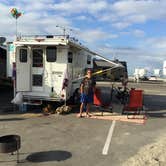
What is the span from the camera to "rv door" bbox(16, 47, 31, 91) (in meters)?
12.8

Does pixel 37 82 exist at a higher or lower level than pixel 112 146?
higher

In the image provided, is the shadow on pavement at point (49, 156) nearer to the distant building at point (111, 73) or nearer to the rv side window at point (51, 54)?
the rv side window at point (51, 54)

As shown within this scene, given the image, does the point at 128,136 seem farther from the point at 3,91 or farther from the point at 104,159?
the point at 3,91

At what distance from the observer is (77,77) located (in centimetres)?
1433

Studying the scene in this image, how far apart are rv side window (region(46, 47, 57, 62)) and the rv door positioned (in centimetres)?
82

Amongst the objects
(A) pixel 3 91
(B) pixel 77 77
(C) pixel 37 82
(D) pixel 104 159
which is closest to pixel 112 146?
(D) pixel 104 159

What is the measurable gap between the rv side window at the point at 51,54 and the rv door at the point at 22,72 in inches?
32.2

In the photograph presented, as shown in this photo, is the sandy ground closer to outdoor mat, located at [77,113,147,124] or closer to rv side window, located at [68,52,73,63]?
outdoor mat, located at [77,113,147,124]

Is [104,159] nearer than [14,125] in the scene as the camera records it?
Yes

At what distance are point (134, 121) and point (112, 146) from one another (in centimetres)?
343

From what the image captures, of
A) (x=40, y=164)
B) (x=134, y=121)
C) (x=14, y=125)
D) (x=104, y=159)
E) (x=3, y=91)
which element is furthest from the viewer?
(x=3, y=91)

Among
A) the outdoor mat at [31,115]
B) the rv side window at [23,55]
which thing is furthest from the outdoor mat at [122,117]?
the rv side window at [23,55]

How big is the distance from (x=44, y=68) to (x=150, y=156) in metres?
6.98

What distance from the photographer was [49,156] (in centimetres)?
697
